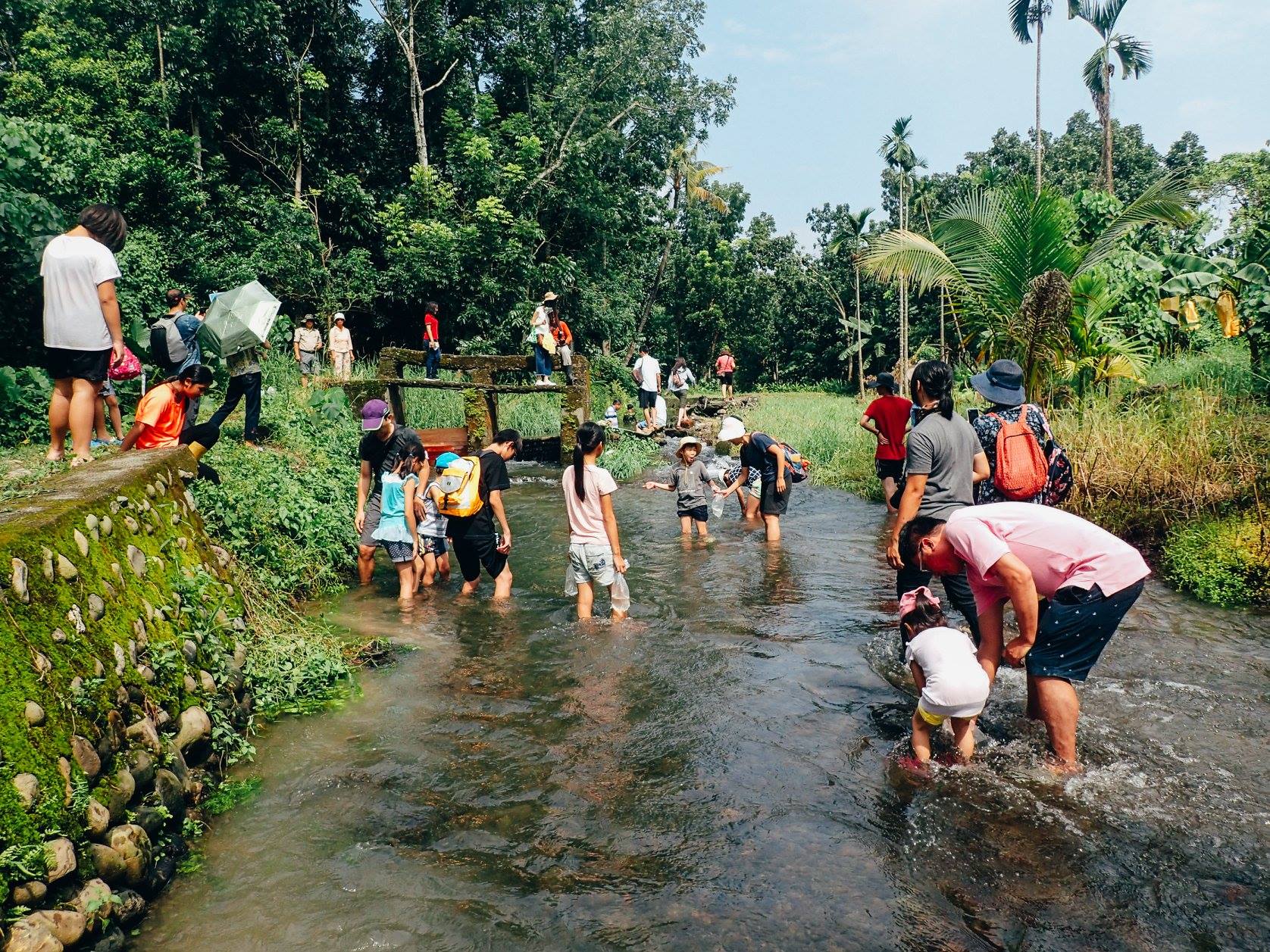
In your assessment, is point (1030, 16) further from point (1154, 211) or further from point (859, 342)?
point (1154, 211)

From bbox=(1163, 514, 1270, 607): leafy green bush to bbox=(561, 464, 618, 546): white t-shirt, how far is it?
5601 mm

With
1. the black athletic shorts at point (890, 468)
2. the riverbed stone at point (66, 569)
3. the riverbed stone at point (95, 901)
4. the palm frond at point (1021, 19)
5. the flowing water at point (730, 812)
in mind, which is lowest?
the flowing water at point (730, 812)

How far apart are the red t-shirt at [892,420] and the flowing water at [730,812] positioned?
276cm

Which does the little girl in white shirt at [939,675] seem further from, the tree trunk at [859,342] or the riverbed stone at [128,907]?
the tree trunk at [859,342]

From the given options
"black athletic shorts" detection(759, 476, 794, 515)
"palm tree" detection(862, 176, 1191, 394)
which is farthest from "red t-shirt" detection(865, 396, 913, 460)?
"palm tree" detection(862, 176, 1191, 394)

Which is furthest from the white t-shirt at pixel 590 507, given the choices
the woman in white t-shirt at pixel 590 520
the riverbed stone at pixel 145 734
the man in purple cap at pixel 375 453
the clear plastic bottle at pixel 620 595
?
the riverbed stone at pixel 145 734

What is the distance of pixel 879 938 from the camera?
11.1ft

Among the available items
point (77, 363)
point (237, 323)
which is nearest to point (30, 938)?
point (77, 363)

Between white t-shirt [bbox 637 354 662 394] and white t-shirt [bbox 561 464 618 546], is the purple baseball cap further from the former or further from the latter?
white t-shirt [bbox 637 354 662 394]

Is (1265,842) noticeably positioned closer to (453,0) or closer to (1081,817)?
(1081,817)

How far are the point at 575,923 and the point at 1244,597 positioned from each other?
7.04 m

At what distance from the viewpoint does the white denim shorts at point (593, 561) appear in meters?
7.15

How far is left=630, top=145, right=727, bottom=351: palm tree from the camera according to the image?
117 feet

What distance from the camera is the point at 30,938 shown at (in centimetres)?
A: 284
